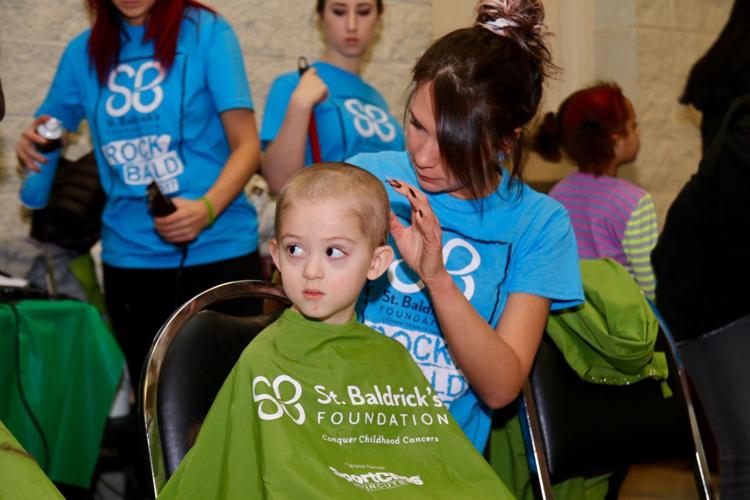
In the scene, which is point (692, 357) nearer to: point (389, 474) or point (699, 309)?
point (699, 309)

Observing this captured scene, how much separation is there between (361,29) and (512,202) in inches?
50.0

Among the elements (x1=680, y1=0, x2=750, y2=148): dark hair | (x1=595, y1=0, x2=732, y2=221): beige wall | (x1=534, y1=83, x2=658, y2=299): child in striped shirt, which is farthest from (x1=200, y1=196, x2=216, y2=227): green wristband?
(x1=595, y1=0, x2=732, y2=221): beige wall

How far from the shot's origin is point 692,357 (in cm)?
220

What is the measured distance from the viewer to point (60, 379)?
259 cm

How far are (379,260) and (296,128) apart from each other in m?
1.17

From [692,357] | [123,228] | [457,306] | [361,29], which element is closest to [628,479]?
[692,357]

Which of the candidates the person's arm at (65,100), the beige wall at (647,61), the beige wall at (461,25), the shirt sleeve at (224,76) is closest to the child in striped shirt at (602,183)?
the beige wall at (461,25)

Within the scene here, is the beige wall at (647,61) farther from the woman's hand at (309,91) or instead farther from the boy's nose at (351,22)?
the woman's hand at (309,91)

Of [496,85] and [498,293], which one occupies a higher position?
[496,85]

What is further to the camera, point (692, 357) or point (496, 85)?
point (692, 357)

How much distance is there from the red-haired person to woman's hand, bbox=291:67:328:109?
0.74 feet

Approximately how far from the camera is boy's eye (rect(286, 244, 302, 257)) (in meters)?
1.43

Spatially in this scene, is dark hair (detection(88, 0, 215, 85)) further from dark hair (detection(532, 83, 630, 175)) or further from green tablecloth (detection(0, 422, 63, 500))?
dark hair (detection(532, 83, 630, 175))

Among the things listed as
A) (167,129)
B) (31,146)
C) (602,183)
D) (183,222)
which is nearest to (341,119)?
(167,129)
